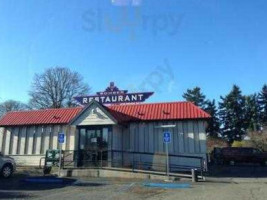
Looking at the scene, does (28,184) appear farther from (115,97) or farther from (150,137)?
(115,97)

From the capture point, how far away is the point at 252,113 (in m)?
65.4

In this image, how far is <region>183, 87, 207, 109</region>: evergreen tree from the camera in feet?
236

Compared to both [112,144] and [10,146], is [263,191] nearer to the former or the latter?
[112,144]

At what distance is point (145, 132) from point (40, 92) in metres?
34.0

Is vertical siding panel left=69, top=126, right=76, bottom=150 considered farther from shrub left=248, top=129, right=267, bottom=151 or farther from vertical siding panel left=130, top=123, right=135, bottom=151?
shrub left=248, top=129, right=267, bottom=151

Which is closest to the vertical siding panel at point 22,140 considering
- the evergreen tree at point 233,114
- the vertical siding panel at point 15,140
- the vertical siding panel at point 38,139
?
the vertical siding panel at point 15,140

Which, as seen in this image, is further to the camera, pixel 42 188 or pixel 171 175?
pixel 171 175

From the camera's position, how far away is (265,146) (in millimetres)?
49656

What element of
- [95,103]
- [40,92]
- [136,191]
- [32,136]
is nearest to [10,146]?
[32,136]

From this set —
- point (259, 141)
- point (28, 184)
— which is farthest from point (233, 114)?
point (28, 184)

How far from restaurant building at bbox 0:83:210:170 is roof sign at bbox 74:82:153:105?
4.74 ft

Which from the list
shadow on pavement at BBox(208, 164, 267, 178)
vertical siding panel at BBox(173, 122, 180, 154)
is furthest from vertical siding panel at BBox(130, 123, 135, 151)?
shadow on pavement at BBox(208, 164, 267, 178)

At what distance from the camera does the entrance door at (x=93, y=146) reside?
24.5m

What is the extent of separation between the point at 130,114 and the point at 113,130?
3269 mm
